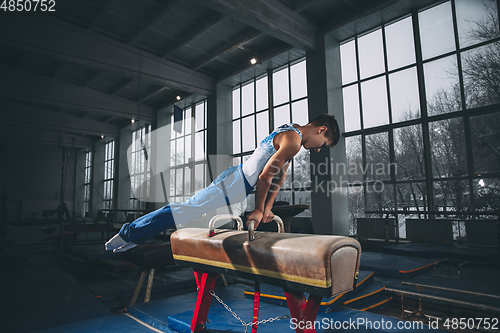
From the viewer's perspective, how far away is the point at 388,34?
7.09 metres

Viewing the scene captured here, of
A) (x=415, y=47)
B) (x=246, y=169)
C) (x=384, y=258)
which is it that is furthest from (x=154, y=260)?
(x=415, y=47)

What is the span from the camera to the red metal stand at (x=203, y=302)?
212 centimetres

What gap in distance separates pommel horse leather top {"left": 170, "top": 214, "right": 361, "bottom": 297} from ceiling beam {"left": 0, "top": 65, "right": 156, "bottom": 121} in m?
10.5

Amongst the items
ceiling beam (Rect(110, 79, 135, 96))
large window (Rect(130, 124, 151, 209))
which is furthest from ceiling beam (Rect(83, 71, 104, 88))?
large window (Rect(130, 124, 151, 209))

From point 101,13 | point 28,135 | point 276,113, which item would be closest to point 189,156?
point 276,113

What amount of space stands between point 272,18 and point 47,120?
454 inches

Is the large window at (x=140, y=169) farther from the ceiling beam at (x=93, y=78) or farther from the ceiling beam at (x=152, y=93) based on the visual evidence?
the ceiling beam at (x=93, y=78)

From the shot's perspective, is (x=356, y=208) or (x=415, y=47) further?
(x=356, y=208)

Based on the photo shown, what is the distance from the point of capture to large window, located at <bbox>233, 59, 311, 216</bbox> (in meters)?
8.50

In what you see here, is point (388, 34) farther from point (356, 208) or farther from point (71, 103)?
point (71, 103)

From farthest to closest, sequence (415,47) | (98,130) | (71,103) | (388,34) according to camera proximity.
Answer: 1. (98,130)
2. (71,103)
3. (388,34)
4. (415,47)

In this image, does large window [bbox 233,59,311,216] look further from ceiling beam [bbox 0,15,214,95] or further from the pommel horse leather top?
the pommel horse leather top

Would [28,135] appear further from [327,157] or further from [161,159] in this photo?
[327,157]

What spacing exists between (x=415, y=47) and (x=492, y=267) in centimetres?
486
